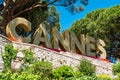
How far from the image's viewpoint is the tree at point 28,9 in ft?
96.8

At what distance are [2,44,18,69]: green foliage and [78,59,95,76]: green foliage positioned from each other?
5.00 meters

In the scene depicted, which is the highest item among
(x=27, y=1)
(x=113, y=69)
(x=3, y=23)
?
(x=27, y=1)

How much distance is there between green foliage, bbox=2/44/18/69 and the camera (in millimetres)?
19683

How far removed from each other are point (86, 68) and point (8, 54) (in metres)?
5.95

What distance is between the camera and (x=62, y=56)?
24.1 metres

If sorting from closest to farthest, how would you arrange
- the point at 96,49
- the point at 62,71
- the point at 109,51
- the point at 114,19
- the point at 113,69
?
the point at 62,71 → the point at 113,69 → the point at 96,49 → the point at 114,19 → the point at 109,51

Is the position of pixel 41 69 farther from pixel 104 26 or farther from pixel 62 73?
pixel 104 26

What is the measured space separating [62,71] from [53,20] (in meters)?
19.7

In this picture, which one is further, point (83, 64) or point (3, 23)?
point (3, 23)

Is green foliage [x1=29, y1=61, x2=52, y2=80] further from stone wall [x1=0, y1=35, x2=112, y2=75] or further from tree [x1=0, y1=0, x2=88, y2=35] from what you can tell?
tree [x1=0, y1=0, x2=88, y2=35]

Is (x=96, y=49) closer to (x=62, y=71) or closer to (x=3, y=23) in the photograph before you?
(x=3, y=23)

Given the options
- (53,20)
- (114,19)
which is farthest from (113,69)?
(53,20)

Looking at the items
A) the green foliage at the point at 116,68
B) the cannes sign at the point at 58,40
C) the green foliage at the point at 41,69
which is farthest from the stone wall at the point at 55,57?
the cannes sign at the point at 58,40

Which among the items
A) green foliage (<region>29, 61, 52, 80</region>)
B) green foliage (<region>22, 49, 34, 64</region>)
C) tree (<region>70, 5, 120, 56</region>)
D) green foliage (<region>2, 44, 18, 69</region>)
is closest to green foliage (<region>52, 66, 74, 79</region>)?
green foliage (<region>29, 61, 52, 80</region>)
